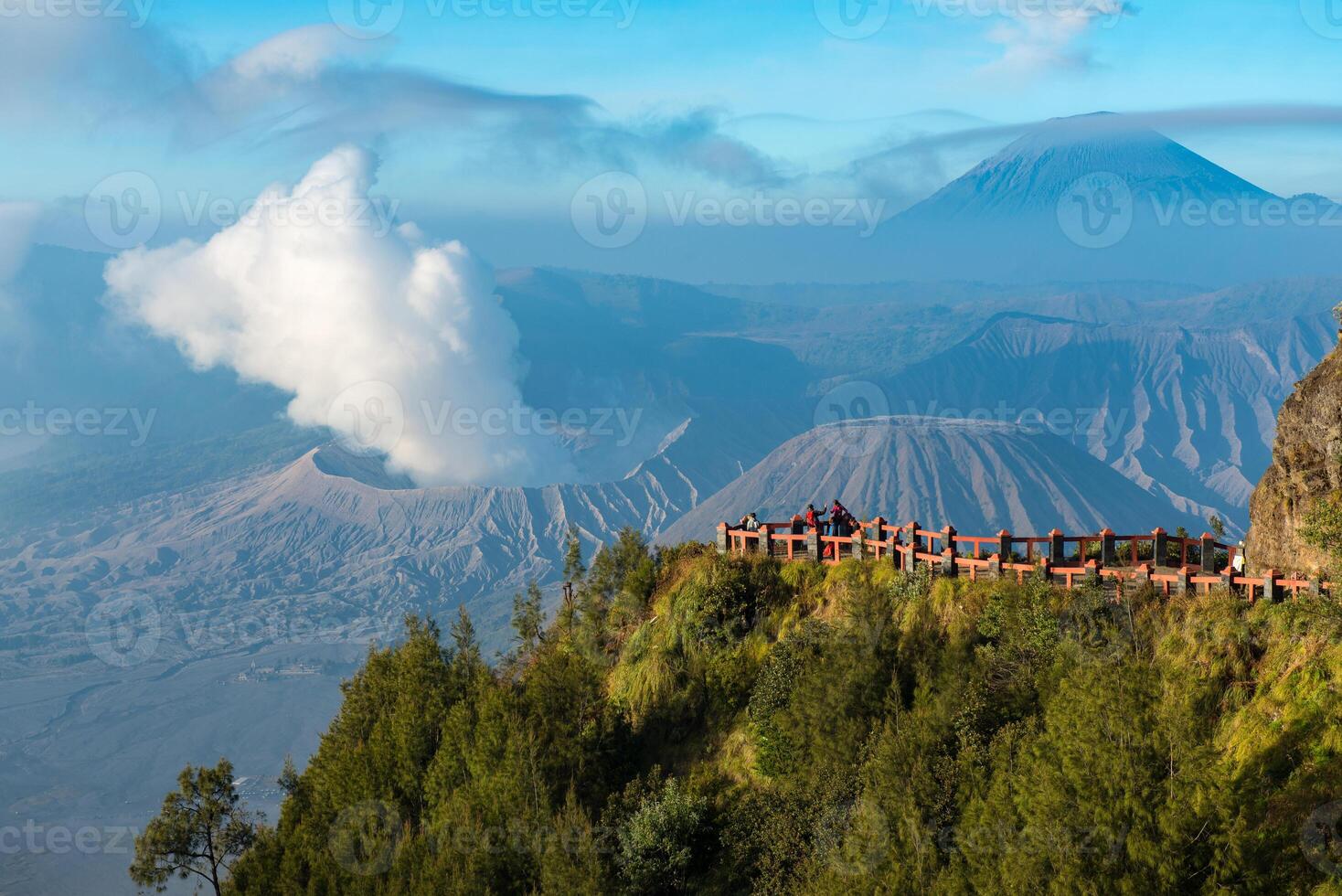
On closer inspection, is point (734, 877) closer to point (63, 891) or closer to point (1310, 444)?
point (1310, 444)

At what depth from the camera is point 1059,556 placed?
38750 mm

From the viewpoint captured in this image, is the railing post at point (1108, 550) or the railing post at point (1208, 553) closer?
the railing post at point (1208, 553)

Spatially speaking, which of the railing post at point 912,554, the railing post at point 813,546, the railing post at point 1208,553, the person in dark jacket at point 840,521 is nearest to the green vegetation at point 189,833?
the railing post at point 813,546

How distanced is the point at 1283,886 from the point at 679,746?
18938 millimetres

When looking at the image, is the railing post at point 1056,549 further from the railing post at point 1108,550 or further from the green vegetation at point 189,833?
the green vegetation at point 189,833

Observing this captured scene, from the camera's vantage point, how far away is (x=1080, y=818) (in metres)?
26.3

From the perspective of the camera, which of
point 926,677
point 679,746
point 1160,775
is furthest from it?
→ point 679,746

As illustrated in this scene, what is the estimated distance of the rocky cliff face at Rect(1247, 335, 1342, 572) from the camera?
32875mm

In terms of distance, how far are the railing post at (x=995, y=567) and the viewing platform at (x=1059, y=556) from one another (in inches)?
1.0

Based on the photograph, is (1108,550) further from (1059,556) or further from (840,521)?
(840,521)

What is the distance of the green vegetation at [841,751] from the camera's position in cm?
2642

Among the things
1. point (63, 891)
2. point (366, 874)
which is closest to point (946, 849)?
point (366, 874)

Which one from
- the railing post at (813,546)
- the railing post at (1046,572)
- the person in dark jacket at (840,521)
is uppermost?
the person in dark jacket at (840,521)

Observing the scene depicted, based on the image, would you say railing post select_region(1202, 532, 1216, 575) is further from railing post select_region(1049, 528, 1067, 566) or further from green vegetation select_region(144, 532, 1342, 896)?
railing post select_region(1049, 528, 1067, 566)
